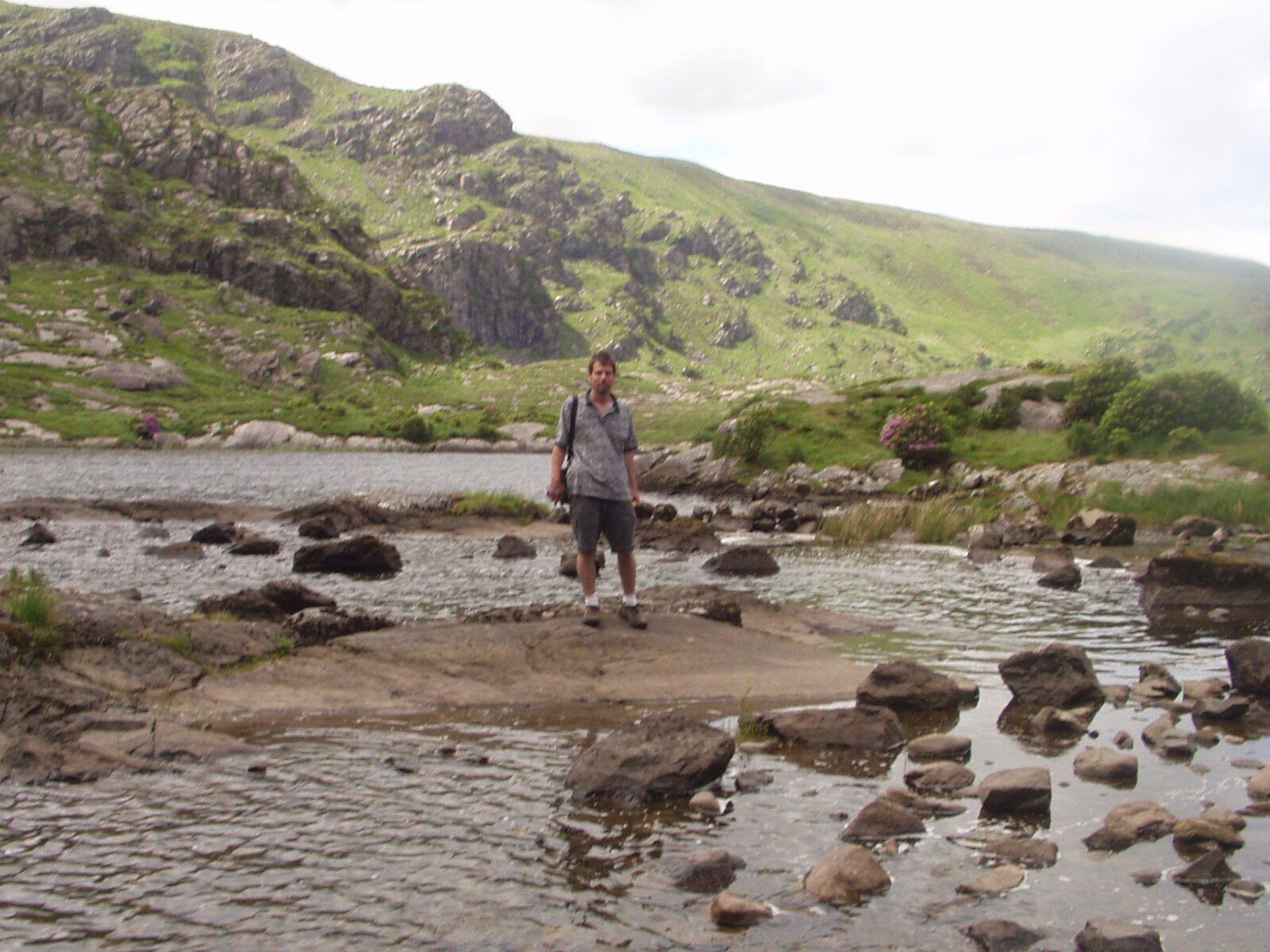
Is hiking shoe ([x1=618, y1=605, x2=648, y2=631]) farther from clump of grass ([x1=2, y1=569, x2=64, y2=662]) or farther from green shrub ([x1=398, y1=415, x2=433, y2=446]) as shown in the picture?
green shrub ([x1=398, y1=415, x2=433, y2=446])

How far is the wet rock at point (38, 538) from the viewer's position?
98.0ft

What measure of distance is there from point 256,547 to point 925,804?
25125 mm

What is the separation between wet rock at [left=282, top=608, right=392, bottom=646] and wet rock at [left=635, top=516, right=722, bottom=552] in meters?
18.0

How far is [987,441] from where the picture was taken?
57312mm

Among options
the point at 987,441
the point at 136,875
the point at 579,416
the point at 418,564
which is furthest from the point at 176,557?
the point at 987,441

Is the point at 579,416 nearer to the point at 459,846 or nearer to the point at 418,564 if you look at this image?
the point at 459,846

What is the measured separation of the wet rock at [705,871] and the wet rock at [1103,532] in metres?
30.6

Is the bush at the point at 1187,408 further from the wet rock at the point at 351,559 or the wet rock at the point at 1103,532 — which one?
the wet rock at the point at 351,559

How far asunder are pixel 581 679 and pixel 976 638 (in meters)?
7.66

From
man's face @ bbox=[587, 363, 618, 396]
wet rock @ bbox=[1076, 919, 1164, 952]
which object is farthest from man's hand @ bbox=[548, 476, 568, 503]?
wet rock @ bbox=[1076, 919, 1164, 952]

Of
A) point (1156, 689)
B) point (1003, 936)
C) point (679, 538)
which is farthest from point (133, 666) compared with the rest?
point (679, 538)

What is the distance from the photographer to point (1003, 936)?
5.75 metres

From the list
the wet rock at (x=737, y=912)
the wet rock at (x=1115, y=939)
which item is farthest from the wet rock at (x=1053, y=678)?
the wet rock at (x=737, y=912)

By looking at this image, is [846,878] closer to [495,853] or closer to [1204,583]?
[495,853]
